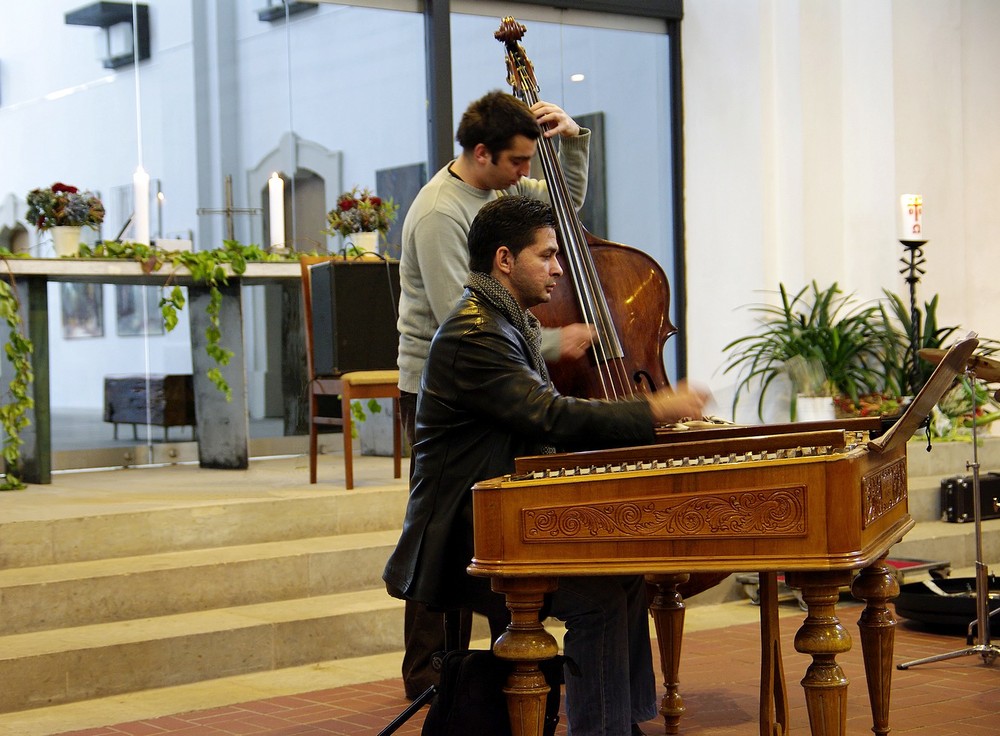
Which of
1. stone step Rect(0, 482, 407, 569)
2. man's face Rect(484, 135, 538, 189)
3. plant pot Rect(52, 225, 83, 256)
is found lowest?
stone step Rect(0, 482, 407, 569)

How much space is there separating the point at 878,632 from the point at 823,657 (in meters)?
0.67

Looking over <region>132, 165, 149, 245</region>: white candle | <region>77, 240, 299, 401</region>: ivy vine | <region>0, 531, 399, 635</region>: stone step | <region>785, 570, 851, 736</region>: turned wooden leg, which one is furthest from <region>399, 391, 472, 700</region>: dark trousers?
<region>132, 165, 149, 245</region>: white candle

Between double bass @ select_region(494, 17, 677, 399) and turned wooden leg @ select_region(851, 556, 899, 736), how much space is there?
75cm

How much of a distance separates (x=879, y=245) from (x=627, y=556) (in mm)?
6173

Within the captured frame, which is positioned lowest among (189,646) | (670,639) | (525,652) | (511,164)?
(189,646)

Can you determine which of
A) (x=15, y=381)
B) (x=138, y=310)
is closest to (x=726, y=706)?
(x=15, y=381)

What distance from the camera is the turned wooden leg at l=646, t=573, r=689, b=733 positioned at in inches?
154

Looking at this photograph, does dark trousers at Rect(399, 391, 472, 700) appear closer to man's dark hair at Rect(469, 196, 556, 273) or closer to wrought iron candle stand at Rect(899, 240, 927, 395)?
man's dark hair at Rect(469, 196, 556, 273)

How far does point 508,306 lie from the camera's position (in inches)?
124

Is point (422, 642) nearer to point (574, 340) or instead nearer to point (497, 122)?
point (574, 340)

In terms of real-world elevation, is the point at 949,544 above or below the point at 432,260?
below

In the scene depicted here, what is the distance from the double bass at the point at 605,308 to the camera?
11.6 ft

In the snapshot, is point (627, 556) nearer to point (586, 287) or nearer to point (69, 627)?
point (586, 287)

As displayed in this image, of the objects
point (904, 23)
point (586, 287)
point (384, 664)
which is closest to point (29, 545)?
point (384, 664)
